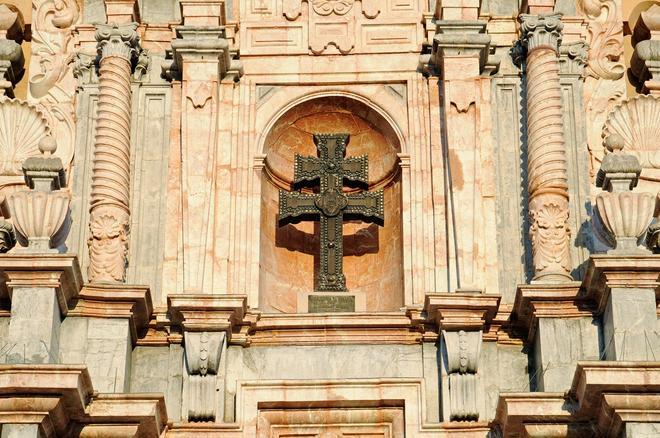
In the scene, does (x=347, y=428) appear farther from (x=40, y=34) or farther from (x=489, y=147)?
(x=40, y=34)

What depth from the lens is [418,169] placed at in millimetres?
22562

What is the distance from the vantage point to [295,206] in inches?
904

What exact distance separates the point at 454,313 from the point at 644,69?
13.4 ft

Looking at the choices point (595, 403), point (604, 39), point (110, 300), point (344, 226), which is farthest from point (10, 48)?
point (595, 403)

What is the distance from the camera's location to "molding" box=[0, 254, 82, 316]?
67.2ft

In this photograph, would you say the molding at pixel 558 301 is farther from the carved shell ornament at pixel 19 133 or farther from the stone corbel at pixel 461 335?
the carved shell ornament at pixel 19 133

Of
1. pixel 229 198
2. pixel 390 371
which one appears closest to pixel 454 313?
pixel 390 371

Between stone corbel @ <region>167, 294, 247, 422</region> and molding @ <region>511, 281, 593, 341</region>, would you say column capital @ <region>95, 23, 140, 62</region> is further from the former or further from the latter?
molding @ <region>511, 281, 593, 341</region>

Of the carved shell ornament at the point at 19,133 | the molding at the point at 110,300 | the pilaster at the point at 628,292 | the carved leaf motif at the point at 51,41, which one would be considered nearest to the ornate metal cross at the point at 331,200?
the molding at the point at 110,300

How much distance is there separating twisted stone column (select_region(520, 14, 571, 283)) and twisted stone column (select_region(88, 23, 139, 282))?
425cm

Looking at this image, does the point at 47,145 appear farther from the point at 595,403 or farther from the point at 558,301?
the point at 595,403

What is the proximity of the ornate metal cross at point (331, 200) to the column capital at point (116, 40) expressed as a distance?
220 cm

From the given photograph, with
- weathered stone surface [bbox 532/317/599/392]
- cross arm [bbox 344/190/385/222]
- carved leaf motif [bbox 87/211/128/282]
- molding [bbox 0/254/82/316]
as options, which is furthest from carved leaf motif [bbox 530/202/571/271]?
molding [bbox 0/254/82/316]

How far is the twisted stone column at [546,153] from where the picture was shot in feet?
70.9
